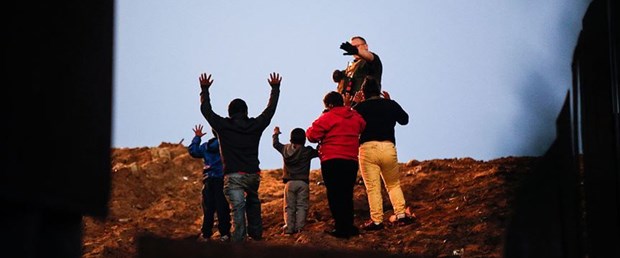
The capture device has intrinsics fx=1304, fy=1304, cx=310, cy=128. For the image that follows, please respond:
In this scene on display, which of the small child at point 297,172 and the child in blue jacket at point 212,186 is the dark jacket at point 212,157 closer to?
the child in blue jacket at point 212,186

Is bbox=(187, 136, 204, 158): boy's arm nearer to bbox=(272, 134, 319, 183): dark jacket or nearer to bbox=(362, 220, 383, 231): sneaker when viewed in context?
bbox=(272, 134, 319, 183): dark jacket

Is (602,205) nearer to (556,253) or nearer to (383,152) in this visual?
(556,253)

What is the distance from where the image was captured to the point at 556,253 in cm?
714

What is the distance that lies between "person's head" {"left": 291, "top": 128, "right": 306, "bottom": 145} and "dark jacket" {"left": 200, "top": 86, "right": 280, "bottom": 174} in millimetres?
726

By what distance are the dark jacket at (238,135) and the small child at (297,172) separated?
718 millimetres

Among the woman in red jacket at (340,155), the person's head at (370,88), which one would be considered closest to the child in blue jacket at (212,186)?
the woman in red jacket at (340,155)

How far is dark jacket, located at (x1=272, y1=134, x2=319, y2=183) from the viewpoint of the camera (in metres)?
14.4

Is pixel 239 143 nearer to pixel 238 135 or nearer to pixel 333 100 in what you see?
pixel 238 135

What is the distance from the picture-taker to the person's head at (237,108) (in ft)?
45.5

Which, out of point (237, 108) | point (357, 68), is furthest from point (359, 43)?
point (237, 108)

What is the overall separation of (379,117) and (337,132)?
0.65 meters

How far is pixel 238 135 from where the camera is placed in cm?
1366

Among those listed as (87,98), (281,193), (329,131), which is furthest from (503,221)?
(87,98)

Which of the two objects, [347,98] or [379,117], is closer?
[379,117]
